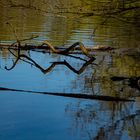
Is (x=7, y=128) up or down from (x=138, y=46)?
down

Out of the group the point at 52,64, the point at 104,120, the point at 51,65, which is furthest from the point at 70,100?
the point at 52,64

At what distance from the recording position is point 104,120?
34.8 feet

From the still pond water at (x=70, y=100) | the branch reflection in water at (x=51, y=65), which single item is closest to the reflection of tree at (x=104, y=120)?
the still pond water at (x=70, y=100)

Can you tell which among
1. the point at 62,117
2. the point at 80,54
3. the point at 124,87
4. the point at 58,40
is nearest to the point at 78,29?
the point at 58,40

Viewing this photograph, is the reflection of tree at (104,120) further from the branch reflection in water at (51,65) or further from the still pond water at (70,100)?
the branch reflection in water at (51,65)

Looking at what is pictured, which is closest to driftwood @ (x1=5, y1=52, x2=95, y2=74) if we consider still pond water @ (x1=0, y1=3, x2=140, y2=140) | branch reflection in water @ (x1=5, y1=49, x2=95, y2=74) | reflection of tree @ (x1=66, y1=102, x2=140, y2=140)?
branch reflection in water @ (x1=5, y1=49, x2=95, y2=74)

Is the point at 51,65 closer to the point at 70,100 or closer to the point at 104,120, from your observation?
the point at 70,100

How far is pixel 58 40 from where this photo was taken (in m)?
24.6

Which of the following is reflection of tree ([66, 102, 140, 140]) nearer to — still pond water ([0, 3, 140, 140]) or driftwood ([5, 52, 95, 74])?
still pond water ([0, 3, 140, 140])

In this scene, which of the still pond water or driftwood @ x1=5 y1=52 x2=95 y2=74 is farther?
driftwood @ x1=5 y1=52 x2=95 y2=74

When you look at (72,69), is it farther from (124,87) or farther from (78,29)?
(78,29)

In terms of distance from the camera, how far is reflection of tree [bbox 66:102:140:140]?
987 cm

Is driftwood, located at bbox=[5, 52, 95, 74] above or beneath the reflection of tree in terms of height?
above

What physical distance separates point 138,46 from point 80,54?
4.32 meters
